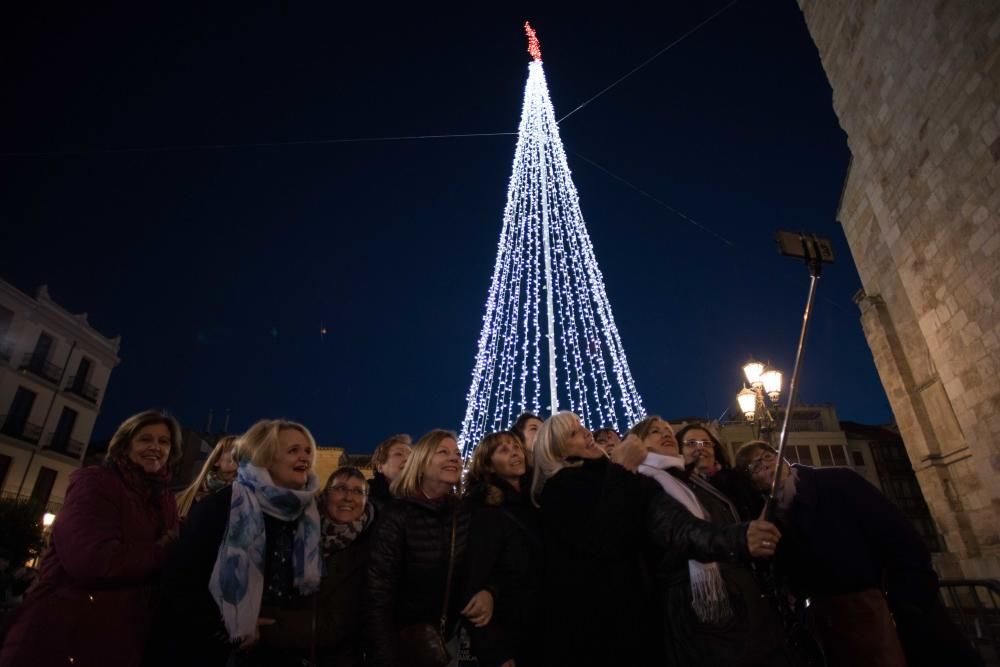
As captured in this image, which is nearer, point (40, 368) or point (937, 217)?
point (937, 217)

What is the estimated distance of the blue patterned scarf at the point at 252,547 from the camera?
2289mm

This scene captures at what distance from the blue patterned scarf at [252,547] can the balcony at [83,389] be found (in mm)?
25839

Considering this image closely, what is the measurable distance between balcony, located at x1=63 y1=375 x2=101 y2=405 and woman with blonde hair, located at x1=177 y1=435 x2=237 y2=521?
24476 millimetres

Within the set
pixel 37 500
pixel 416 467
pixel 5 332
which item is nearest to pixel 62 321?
pixel 5 332

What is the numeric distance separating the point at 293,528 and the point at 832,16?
13.4 metres

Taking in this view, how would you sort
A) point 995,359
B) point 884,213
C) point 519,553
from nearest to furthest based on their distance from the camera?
point 519,553 → point 995,359 → point 884,213

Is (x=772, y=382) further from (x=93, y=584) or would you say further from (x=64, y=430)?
(x=64, y=430)

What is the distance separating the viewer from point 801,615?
2.71 m

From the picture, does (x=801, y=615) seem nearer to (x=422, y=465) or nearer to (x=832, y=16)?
(x=422, y=465)

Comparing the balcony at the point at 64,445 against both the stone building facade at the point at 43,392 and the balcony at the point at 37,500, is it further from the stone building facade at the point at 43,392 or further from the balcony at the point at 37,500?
the balcony at the point at 37,500

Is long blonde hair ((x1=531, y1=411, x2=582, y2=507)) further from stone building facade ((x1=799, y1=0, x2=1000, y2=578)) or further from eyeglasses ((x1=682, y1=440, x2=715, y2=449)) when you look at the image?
stone building facade ((x1=799, y1=0, x2=1000, y2=578))

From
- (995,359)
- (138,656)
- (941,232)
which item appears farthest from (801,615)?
(941,232)

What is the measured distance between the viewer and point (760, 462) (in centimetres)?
362

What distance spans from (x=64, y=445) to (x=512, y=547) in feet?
86.7
